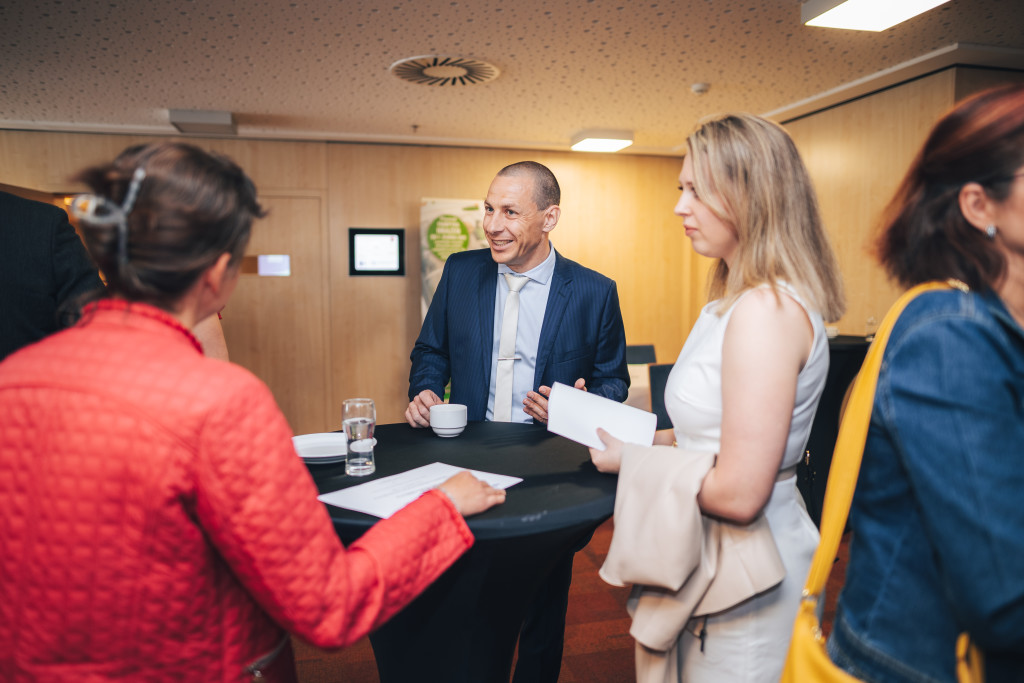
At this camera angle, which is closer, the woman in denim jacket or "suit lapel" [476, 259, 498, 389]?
the woman in denim jacket

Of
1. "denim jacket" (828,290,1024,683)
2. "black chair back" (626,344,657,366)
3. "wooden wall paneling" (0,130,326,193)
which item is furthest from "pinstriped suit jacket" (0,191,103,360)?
"black chair back" (626,344,657,366)

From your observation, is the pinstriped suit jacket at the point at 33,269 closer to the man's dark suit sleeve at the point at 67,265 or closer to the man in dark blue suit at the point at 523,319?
the man's dark suit sleeve at the point at 67,265

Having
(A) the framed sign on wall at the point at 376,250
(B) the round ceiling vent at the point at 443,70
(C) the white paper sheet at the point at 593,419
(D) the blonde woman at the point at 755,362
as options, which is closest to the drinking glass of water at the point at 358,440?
(C) the white paper sheet at the point at 593,419

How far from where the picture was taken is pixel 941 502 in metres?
0.72

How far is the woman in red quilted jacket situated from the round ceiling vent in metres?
3.20

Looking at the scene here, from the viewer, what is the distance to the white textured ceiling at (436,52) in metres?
3.01

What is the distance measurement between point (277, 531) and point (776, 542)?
2.96ft

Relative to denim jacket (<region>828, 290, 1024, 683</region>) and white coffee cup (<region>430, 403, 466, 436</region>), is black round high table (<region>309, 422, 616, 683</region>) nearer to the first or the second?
white coffee cup (<region>430, 403, 466, 436</region>)

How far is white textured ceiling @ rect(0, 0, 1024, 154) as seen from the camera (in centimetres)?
301

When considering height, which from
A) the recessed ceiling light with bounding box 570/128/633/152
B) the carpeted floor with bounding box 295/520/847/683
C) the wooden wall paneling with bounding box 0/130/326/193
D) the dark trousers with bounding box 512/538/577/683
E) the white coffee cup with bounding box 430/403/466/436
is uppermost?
the recessed ceiling light with bounding box 570/128/633/152

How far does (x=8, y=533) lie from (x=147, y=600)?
19cm

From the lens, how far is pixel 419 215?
5.98m

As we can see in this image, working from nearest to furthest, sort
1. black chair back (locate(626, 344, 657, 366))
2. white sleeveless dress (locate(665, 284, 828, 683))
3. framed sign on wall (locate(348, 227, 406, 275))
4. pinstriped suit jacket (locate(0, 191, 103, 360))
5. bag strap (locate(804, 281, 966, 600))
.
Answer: bag strap (locate(804, 281, 966, 600)) → white sleeveless dress (locate(665, 284, 828, 683)) → pinstriped suit jacket (locate(0, 191, 103, 360)) → black chair back (locate(626, 344, 657, 366)) → framed sign on wall (locate(348, 227, 406, 275))

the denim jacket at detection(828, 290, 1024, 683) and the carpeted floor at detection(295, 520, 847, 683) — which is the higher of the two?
the denim jacket at detection(828, 290, 1024, 683)
